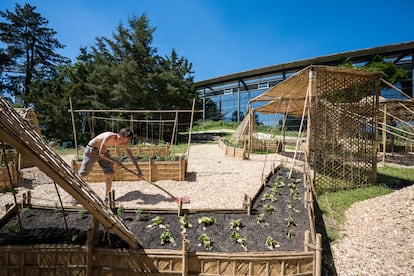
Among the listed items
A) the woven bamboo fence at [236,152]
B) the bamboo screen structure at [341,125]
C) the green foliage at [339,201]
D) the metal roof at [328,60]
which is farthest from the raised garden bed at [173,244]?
the metal roof at [328,60]

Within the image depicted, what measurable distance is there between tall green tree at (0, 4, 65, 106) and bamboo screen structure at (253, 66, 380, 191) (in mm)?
24748

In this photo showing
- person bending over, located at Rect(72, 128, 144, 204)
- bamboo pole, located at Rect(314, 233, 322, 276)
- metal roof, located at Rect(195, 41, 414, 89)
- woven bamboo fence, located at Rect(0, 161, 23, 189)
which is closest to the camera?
bamboo pole, located at Rect(314, 233, 322, 276)

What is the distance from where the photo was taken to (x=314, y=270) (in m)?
2.06

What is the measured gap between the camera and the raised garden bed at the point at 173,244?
6.81 ft

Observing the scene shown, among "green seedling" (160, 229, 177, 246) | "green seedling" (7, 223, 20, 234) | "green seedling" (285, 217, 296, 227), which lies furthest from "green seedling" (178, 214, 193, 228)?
"green seedling" (7, 223, 20, 234)

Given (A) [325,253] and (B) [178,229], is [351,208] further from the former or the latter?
(B) [178,229]

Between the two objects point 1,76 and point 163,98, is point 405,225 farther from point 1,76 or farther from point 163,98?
point 1,76

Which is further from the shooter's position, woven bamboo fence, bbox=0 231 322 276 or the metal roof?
the metal roof

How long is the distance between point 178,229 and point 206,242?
1.81 ft

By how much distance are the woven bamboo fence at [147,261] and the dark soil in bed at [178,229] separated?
221 mm

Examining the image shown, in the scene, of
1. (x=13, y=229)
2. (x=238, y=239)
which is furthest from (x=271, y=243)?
(x=13, y=229)

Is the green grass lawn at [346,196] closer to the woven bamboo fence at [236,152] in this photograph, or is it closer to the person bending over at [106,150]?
the person bending over at [106,150]

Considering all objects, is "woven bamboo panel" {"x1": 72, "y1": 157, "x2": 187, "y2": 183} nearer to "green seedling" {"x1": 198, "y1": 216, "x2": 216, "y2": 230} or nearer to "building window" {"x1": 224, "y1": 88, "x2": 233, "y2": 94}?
"green seedling" {"x1": 198, "y1": 216, "x2": 216, "y2": 230}

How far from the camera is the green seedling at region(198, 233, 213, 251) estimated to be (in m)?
2.43
